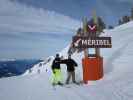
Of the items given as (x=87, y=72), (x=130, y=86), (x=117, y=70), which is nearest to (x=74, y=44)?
(x=87, y=72)

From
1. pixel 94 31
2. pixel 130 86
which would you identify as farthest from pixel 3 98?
pixel 94 31

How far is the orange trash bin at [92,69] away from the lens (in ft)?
59.4

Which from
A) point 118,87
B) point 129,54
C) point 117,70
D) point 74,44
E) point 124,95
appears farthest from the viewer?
point 129,54

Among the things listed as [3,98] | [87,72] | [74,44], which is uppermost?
[74,44]

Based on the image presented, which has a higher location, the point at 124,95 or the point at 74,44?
the point at 74,44

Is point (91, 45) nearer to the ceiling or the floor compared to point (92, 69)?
nearer to the ceiling

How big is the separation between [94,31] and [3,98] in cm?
826

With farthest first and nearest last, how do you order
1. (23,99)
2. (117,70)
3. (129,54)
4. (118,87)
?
(129,54)
(117,70)
(118,87)
(23,99)

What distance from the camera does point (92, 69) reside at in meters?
18.1

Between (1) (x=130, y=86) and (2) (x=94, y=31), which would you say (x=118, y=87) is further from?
(2) (x=94, y=31)

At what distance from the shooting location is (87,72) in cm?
1817

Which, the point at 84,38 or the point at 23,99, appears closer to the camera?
the point at 23,99

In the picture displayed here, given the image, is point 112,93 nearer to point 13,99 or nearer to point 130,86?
point 130,86

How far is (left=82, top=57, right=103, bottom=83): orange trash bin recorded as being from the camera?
18094 mm
